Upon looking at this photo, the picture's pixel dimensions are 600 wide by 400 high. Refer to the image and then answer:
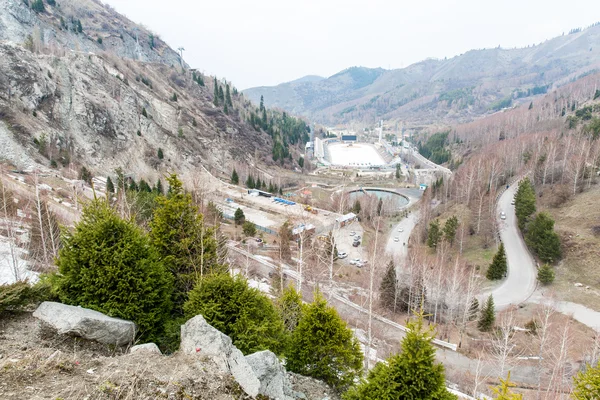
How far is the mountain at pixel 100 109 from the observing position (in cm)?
A: 4709

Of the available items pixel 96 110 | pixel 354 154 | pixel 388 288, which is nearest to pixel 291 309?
pixel 388 288

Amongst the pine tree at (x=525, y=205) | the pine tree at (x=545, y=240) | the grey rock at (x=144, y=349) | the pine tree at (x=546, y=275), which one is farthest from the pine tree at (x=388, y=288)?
the pine tree at (x=525, y=205)

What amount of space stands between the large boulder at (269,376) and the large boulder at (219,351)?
0.32 metres

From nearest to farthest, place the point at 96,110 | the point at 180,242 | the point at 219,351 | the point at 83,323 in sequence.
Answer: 1. the point at 219,351
2. the point at 83,323
3. the point at 180,242
4. the point at 96,110

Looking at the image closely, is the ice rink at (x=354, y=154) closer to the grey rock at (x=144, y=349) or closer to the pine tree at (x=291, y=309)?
the pine tree at (x=291, y=309)

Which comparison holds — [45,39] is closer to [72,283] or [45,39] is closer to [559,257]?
[72,283]

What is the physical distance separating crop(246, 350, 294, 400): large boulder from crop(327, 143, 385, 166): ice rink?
366ft

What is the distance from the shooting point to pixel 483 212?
42656 millimetres

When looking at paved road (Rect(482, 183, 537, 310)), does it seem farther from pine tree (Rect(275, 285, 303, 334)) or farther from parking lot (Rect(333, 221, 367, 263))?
pine tree (Rect(275, 285, 303, 334))

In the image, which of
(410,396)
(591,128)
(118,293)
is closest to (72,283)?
(118,293)

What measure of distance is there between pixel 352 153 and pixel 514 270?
11199cm

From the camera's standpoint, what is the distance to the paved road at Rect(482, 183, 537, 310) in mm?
28094

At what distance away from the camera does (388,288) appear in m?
25.0

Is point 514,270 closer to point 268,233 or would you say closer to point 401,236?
point 401,236
